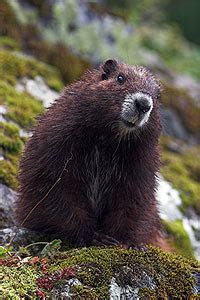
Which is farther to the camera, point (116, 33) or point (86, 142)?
point (116, 33)

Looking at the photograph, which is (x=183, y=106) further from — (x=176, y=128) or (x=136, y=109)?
(x=136, y=109)

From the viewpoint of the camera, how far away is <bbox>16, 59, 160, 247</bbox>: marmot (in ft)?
16.8

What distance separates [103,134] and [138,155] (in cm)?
30

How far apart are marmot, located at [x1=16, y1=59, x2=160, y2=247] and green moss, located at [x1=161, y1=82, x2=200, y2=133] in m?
5.28

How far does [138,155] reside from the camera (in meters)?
5.23

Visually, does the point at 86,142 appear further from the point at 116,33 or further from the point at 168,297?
the point at 116,33

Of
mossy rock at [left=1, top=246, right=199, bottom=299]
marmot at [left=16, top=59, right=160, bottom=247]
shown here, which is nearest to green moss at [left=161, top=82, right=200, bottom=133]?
marmot at [left=16, top=59, right=160, bottom=247]

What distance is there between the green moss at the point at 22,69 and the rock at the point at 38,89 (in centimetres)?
7

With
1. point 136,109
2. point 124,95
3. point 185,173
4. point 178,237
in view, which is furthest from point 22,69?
point 136,109

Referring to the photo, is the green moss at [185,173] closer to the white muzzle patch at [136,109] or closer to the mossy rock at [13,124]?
the mossy rock at [13,124]

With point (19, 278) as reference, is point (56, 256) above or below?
above

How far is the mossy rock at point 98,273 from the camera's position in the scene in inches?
→ 160

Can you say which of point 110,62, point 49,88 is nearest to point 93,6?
point 49,88

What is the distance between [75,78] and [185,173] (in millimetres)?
2093
